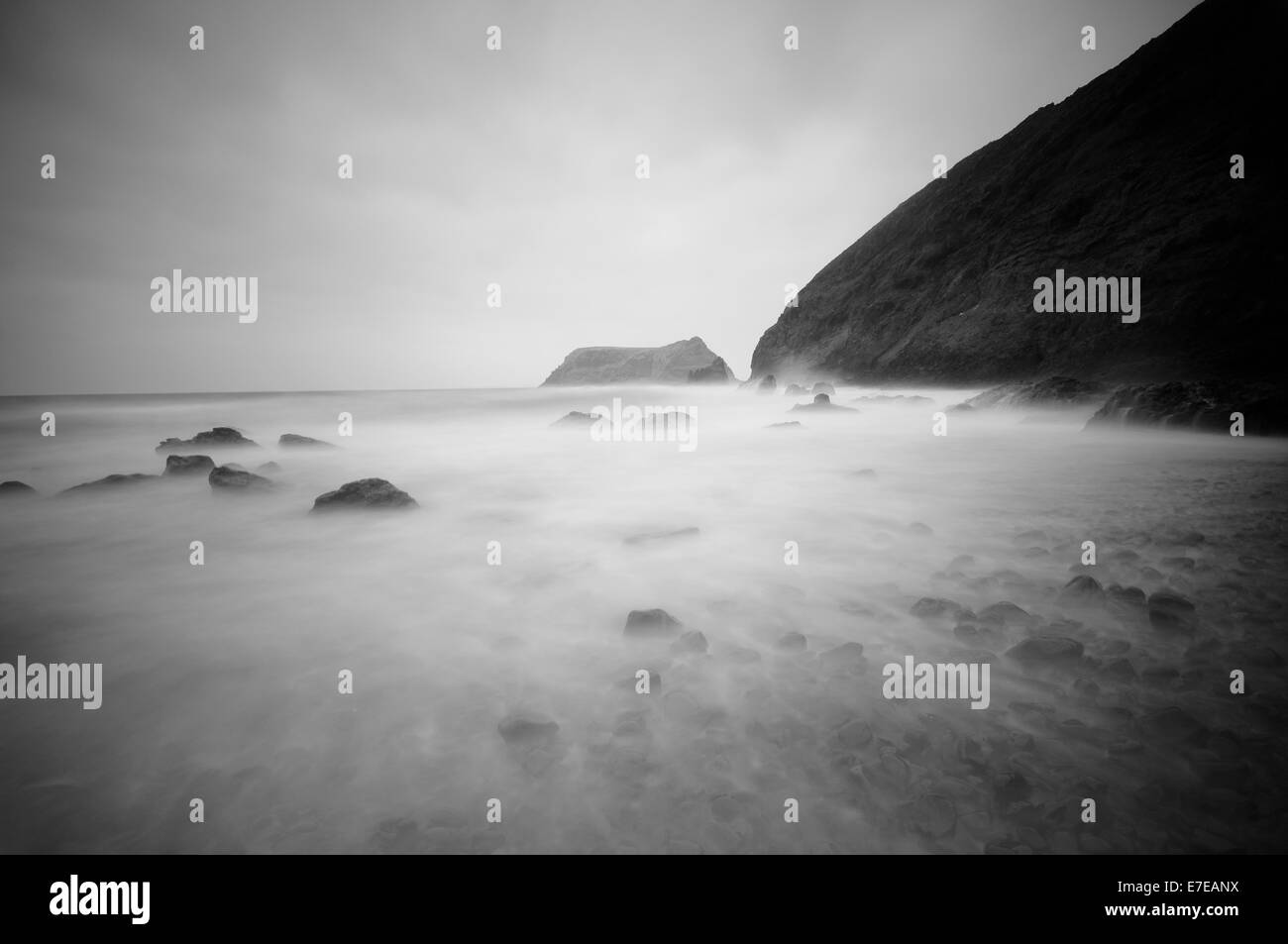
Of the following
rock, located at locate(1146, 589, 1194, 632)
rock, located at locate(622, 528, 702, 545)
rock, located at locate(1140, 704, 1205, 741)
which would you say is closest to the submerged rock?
rock, located at locate(622, 528, 702, 545)

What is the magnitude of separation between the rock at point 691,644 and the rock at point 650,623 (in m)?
0.13

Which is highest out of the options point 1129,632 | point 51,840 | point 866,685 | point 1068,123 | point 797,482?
point 1068,123

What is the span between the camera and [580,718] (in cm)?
228

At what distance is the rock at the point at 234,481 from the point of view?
701 centimetres

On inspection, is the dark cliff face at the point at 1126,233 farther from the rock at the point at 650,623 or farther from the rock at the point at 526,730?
the rock at the point at 526,730

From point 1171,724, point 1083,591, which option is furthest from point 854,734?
point 1083,591

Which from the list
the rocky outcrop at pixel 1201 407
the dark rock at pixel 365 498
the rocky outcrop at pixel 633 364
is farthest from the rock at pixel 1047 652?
the rocky outcrop at pixel 633 364

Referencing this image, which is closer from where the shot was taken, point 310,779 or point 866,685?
point 310,779

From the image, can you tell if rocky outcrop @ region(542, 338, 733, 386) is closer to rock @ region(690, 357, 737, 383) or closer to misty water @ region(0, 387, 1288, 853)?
rock @ region(690, 357, 737, 383)

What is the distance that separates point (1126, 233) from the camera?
63.1 feet

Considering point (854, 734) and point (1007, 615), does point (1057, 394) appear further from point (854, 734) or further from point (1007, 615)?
point (854, 734)
